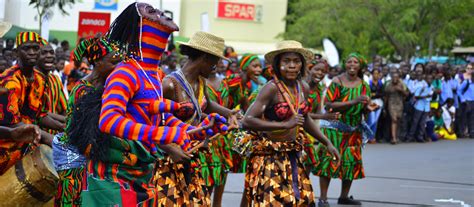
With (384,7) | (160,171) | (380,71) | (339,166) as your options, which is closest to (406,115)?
(380,71)

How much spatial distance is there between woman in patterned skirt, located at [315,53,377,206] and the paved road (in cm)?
42

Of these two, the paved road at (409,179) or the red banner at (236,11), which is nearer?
the paved road at (409,179)

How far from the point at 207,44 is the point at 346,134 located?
418cm

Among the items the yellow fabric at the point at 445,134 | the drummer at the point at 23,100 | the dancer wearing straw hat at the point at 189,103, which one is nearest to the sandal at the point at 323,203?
the dancer wearing straw hat at the point at 189,103

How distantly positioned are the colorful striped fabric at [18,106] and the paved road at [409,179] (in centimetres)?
371

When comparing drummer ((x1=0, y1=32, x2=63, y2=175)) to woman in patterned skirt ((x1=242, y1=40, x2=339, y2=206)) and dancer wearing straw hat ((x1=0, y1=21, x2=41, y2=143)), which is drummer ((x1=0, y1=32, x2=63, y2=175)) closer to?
dancer wearing straw hat ((x1=0, y1=21, x2=41, y2=143))

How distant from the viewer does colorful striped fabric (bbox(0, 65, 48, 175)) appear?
667 centimetres

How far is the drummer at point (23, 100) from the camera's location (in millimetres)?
6688

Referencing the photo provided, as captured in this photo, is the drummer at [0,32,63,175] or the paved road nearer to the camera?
the drummer at [0,32,63,175]

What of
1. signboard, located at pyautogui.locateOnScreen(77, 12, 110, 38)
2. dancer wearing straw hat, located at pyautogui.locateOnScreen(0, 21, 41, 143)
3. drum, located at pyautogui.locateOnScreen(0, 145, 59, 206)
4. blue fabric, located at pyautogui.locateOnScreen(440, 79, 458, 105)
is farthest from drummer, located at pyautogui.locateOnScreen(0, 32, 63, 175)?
blue fabric, located at pyautogui.locateOnScreen(440, 79, 458, 105)

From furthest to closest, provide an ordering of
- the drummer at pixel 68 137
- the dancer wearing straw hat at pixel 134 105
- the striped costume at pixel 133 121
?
the drummer at pixel 68 137 → the dancer wearing straw hat at pixel 134 105 → the striped costume at pixel 133 121

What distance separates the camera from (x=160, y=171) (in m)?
6.45

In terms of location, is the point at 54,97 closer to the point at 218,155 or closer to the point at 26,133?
the point at 26,133

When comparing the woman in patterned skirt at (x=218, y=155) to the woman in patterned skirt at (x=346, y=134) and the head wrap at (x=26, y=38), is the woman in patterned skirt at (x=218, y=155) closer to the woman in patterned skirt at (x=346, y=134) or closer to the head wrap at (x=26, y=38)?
the woman in patterned skirt at (x=346, y=134)
